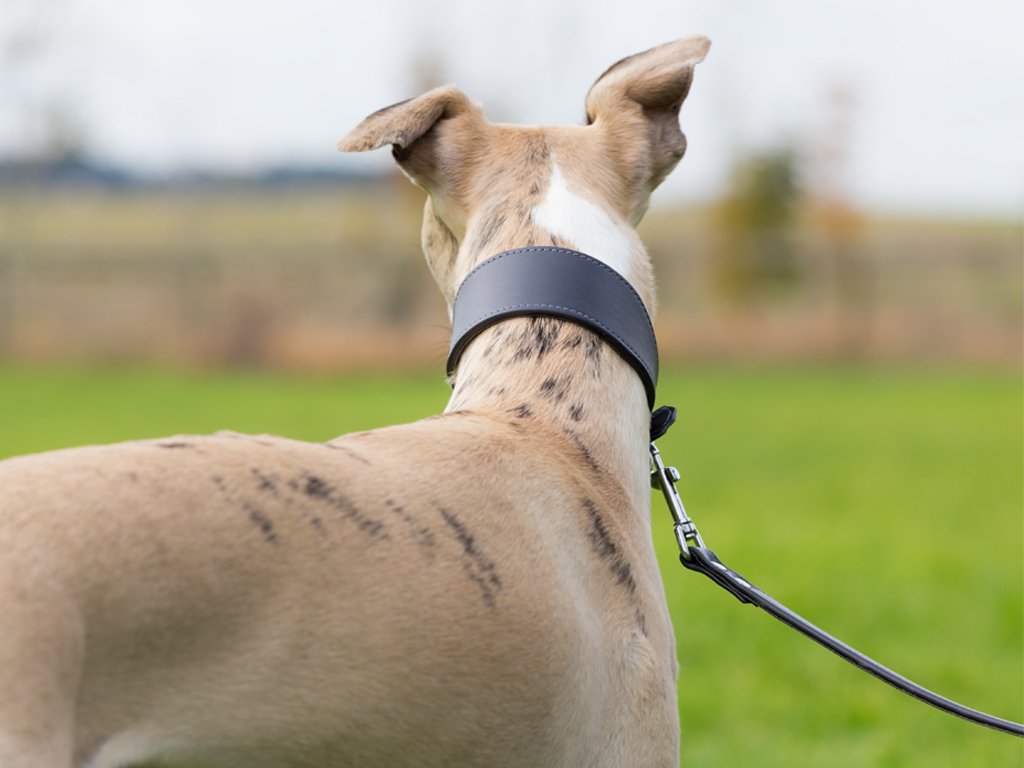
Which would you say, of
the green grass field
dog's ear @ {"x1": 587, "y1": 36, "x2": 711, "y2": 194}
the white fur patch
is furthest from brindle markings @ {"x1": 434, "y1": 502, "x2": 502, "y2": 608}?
the green grass field

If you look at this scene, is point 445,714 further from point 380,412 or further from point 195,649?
point 380,412

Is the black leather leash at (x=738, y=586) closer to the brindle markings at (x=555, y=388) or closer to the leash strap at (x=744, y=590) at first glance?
the leash strap at (x=744, y=590)

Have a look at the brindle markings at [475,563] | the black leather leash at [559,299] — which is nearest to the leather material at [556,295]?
the black leather leash at [559,299]

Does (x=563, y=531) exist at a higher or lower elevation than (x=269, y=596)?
lower

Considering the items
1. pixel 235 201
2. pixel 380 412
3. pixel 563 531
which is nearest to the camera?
pixel 563 531

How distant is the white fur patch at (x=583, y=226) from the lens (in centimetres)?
287

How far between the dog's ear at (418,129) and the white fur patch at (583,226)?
25cm

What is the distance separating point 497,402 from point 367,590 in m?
0.76

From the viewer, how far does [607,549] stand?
99.0 inches

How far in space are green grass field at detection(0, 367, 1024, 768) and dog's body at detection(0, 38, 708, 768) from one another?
3.10 m

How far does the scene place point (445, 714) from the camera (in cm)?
209

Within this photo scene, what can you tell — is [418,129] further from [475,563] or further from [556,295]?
[475,563]

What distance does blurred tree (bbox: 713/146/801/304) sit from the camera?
99.2 feet

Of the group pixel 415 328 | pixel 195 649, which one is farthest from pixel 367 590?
pixel 415 328
